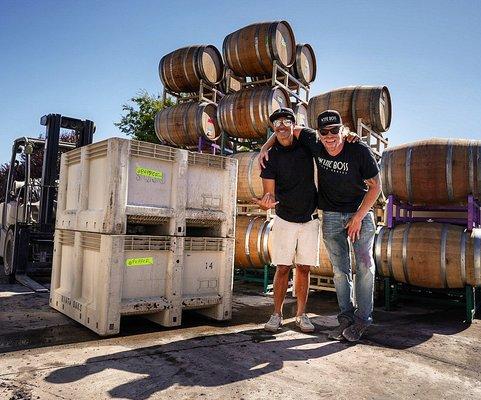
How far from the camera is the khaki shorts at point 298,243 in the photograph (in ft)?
13.6

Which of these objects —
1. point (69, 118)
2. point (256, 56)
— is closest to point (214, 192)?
point (69, 118)

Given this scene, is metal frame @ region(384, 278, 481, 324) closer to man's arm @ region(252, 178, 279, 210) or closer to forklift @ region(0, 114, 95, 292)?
man's arm @ region(252, 178, 279, 210)

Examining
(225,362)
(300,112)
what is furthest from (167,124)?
(225,362)

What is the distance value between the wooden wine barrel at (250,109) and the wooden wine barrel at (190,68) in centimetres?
190

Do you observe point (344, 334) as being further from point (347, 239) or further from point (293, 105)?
point (293, 105)

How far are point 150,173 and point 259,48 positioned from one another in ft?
18.9

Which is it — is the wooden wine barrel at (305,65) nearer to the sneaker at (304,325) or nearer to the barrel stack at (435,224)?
the barrel stack at (435,224)

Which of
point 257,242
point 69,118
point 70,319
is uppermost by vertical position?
point 69,118

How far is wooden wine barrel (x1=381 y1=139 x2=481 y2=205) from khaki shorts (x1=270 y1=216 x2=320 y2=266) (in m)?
2.11

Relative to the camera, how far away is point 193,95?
1127 centimetres

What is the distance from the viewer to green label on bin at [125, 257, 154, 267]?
3.72 m

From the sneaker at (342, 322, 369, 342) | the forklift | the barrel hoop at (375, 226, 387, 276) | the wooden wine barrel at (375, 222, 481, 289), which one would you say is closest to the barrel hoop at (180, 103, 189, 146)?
the forklift

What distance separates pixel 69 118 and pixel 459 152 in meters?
6.57

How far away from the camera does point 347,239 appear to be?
13.6 ft
